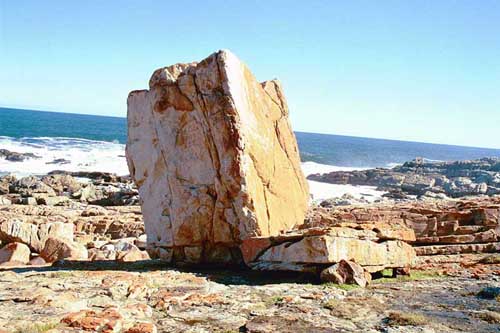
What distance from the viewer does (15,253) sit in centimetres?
1265

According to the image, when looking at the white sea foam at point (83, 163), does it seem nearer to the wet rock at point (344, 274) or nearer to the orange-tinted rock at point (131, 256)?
the orange-tinted rock at point (131, 256)

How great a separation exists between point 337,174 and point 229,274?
147 ft

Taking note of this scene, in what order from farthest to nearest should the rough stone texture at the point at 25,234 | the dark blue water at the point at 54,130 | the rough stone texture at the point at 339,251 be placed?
the dark blue water at the point at 54,130 < the rough stone texture at the point at 25,234 < the rough stone texture at the point at 339,251

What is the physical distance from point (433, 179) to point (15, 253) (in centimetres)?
4390

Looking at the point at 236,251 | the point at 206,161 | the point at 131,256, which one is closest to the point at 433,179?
the point at 131,256

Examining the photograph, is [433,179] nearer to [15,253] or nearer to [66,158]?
[66,158]

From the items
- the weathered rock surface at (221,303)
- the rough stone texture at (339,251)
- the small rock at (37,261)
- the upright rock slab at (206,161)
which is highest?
the upright rock slab at (206,161)

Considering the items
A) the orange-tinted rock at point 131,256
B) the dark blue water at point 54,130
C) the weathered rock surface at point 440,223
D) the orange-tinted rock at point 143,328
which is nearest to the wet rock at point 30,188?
the orange-tinted rock at point 131,256

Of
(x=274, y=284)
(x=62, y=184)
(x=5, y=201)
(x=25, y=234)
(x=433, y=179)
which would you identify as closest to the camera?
(x=274, y=284)

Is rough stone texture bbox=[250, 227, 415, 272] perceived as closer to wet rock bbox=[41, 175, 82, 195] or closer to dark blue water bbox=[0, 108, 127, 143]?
wet rock bbox=[41, 175, 82, 195]

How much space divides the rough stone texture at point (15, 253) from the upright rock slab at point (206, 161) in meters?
3.71

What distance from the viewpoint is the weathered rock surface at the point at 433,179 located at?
4172 centimetres

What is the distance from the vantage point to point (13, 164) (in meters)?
51.9

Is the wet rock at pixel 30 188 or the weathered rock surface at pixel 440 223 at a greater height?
the weathered rock surface at pixel 440 223
